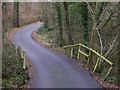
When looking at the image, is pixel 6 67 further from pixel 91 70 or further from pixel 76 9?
pixel 76 9

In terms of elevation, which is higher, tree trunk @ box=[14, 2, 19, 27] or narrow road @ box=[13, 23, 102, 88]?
narrow road @ box=[13, 23, 102, 88]

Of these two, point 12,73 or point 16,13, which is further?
point 16,13

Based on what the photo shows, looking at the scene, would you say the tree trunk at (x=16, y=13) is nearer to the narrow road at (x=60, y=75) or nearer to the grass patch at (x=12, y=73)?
the narrow road at (x=60, y=75)

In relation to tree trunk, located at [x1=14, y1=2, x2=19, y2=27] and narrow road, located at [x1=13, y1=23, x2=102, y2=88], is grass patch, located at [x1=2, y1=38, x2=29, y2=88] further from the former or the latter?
tree trunk, located at [x1=14, y1=2, x2=19, y2=27]

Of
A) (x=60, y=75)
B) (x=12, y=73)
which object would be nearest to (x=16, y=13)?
(x=12, y=73)

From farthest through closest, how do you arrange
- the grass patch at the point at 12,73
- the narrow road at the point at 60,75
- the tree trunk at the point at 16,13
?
the tree trunk at the point at 16,13, the grass patch at the point at 12,73, the narrow road at the point at 60,75

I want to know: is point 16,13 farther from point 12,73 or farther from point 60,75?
point 60,75

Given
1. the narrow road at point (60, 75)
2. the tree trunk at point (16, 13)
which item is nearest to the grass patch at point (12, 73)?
the narrow road at point (60, 75)

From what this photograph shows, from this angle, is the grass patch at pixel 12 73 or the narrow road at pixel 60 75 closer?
the narrow road at pixel 60 75

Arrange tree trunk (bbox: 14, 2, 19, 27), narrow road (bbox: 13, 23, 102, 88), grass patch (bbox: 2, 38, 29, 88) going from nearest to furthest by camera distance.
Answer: narrow road (bbox: 13, 23, 102, 88) < grass patch (bbox: 2, 38, 29, 88) < tree trunk (bbox: 14, 2, 19, 27)

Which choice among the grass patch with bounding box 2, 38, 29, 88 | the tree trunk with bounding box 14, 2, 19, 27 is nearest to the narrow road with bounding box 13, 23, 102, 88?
the grass patch with bounding box 2, 38, 29, 88

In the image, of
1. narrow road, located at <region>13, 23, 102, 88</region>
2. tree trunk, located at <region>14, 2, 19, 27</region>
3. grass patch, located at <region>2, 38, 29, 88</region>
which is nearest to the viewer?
narrow road, located at <region>13, 23, 102, 88</region>

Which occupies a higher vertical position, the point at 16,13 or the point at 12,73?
the point at 12,73

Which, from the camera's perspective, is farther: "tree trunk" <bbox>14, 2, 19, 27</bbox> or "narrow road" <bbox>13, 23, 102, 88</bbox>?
"tree trunk" <bbox>14, 2, 19, 27</bbox>
